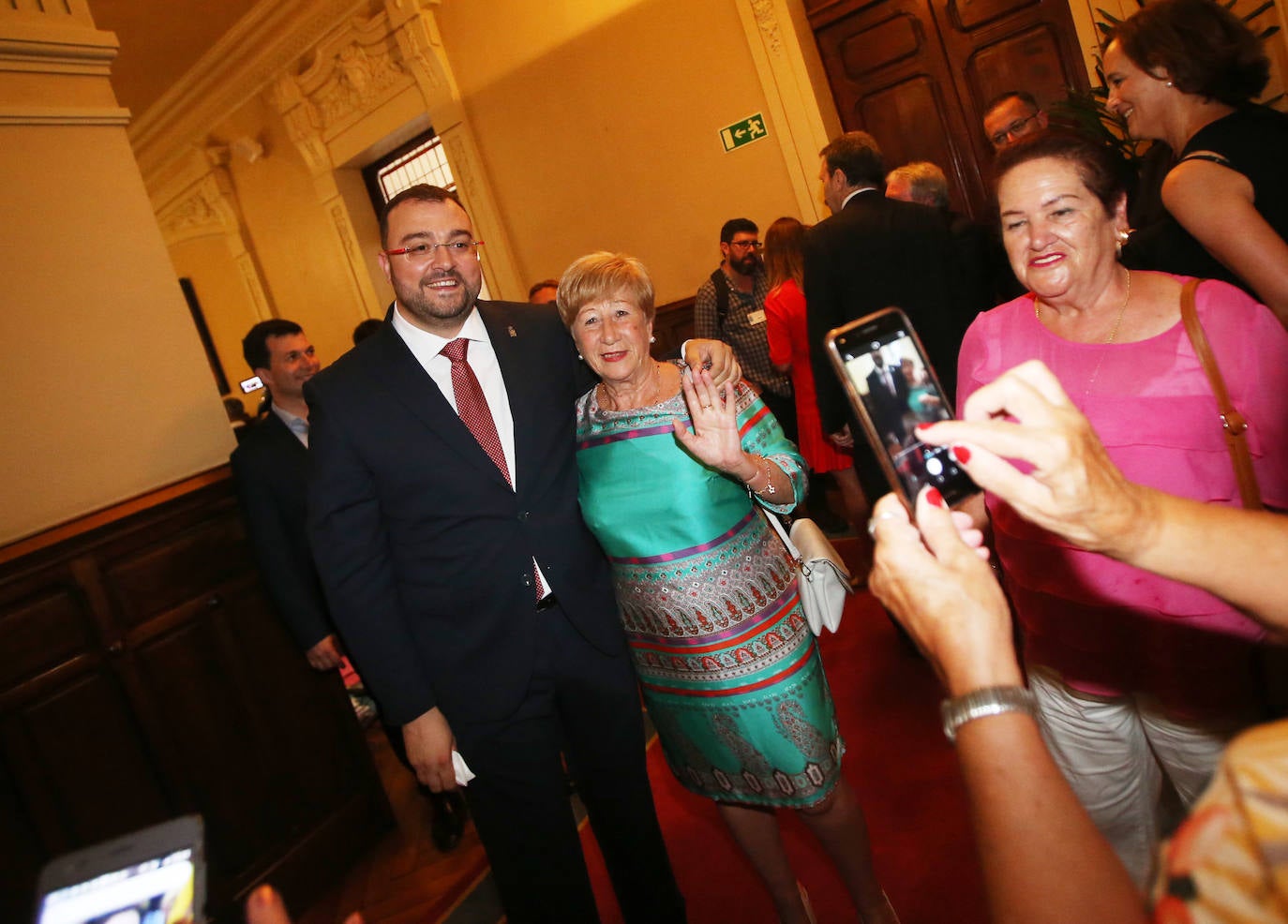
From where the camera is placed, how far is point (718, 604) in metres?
1.72

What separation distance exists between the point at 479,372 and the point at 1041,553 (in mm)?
1324

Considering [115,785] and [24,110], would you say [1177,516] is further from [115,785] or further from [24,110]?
[24,110]

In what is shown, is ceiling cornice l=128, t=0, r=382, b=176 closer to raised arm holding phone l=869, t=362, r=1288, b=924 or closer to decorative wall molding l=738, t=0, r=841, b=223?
decorative wall molding l=738, t=0, r=841, b=223

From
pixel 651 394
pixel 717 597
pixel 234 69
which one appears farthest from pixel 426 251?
pixel 234 69

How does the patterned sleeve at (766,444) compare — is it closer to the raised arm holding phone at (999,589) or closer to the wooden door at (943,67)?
the raised arm holding phone at (999,589)

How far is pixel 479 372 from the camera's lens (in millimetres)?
1906

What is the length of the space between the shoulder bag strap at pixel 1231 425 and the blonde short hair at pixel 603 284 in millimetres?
1129

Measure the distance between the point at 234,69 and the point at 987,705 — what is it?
925 centimetres

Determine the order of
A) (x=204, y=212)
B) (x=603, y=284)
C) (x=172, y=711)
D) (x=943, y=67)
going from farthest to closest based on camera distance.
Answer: (x=204, y=212), (x=943, y=67), (x=172, y=711), (x=603, y=284)

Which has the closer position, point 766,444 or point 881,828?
point 766,444

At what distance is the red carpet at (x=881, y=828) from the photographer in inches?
78.7

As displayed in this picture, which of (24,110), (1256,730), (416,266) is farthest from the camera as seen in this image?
(24,110)

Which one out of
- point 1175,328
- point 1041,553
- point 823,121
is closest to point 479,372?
point 1041,553

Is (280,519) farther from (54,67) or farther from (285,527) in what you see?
(54,67)
